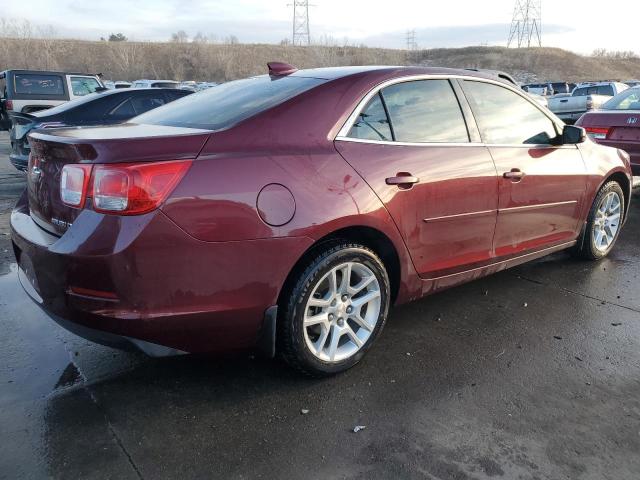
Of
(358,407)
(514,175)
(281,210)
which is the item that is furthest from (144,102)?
(358,407)

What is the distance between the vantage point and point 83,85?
47.8 feet

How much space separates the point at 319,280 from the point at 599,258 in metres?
3.48

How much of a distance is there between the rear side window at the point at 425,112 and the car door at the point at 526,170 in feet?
0.66

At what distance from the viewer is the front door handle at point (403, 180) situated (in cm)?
303

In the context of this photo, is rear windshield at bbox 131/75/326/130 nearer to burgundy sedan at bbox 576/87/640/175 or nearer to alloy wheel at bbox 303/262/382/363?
alloy wheel at bbox 303/262/382/363

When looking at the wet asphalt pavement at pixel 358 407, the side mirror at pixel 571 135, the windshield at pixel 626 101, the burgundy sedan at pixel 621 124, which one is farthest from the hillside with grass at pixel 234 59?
the wet asphalt pavement at pixel 358 407

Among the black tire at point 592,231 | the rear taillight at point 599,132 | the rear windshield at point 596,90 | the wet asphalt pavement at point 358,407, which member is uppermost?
the rear windshield at point 596,90

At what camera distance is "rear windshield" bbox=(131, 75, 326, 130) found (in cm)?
287

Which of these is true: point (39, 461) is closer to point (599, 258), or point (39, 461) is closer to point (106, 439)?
point (106, 439)

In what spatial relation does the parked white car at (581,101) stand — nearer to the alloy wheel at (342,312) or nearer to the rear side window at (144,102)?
the rear side window at (144,102)

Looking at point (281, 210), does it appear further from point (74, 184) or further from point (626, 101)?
point (626, 101)

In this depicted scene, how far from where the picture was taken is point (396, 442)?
8.13 ft

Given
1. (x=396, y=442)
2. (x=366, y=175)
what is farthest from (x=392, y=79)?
(x=396, y=442)

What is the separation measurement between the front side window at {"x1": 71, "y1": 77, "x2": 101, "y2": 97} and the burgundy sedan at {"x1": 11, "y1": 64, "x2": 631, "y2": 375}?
12.2 meters
